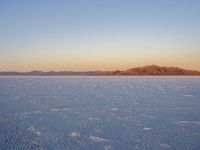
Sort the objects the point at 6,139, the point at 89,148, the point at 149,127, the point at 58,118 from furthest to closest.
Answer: the point at 58,118, the point at 149,127, the point at 6,139, the point at 89,148

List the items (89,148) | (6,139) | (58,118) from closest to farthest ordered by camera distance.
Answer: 1. (89,148)
2. (6,139)
3. (58,118)

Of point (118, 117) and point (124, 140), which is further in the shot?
point (118, 117)

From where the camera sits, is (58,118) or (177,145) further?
(58,118)

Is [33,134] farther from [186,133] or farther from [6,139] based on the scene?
[186,133]

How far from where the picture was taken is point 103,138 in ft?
29.9

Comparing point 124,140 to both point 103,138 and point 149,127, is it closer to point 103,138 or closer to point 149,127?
point 103,138

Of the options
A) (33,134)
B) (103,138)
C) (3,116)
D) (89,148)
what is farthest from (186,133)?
(3,116)

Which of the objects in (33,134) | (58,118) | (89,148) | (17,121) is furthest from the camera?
(58,118)

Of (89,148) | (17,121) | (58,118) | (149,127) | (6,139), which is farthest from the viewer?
(58,118)

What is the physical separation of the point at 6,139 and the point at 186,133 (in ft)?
23.1

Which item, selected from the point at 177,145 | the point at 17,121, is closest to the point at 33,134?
the point at 17,121

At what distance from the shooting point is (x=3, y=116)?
1315 cm

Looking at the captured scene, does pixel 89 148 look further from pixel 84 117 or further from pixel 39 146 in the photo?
pixel 84 117

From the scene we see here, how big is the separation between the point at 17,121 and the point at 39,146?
4345 mm
